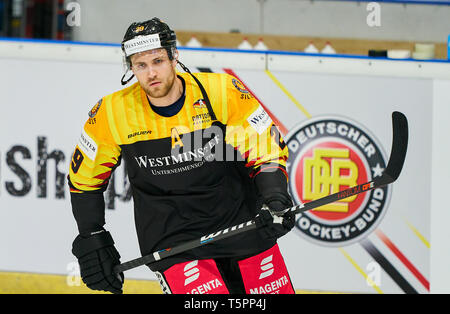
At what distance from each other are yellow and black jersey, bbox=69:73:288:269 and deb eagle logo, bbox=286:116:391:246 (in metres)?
1.29

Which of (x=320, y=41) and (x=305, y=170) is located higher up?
(x=320, y=41)

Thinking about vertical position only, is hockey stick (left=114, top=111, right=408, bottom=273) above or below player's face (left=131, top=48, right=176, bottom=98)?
below

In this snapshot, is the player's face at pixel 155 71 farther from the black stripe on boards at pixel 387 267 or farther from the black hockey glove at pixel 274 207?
the black stripe on boards at pixel 387 267

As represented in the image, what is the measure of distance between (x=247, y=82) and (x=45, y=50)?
1.17 m

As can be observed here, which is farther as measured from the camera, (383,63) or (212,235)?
→ (383,63)

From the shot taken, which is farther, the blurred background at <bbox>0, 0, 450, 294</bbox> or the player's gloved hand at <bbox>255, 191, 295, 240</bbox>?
the blurred background at <bbox>0, 0, 450, 294</bbox>

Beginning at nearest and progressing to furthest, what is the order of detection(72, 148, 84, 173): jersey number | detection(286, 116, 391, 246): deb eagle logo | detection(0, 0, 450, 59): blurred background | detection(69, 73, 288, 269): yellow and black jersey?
detection(69, 73, 288, 269): yellow and black jersey < detection(72, 148, 84, 173): jersey number < detection(286, 116, 391, 246): deb eagle logo < detection(0, 0, 450, 59): blurred background

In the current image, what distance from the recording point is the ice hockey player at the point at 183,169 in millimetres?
2926

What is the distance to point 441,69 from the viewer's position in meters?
4.34

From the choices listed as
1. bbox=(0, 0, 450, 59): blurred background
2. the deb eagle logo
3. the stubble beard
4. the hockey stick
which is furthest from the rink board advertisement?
bbox=(0, 0, 450, 59): blurred background

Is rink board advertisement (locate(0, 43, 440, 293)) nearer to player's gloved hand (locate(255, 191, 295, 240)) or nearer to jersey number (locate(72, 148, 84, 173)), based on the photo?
jersey number (locate(72, 148, 84, 173))

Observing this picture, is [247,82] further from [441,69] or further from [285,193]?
[285,193]

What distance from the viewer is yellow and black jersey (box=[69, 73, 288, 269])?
294cm
